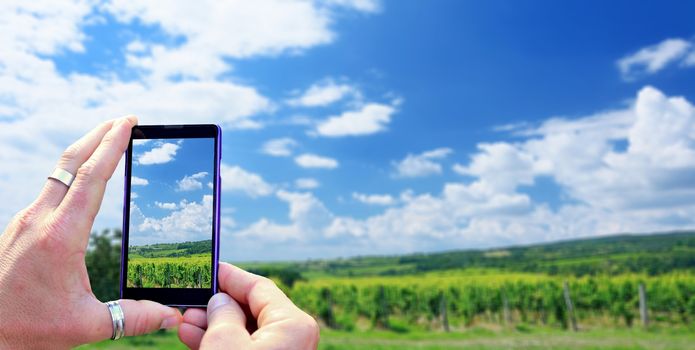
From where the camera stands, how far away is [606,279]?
28.3 meters

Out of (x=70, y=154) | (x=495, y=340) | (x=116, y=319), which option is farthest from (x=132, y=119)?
(x=495, y=340)

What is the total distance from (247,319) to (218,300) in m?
0.12

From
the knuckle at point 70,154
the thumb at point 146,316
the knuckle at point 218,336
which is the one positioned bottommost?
the knuckle at point 218,336

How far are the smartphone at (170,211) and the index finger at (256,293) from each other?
84 mm

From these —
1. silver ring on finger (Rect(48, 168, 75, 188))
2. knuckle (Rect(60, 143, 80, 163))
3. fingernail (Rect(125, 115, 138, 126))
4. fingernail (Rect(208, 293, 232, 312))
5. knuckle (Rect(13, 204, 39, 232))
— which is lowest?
fingernail (Rect(208, 293, 232, 312))

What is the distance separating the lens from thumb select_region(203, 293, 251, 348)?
5.11 ft

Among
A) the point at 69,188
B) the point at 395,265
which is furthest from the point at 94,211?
the point at 395,265

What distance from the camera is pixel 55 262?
157cm

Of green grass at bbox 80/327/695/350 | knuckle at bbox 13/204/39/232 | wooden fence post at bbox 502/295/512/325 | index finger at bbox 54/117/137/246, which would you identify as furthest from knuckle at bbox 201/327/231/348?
wooden fence post at bbox 502/295/512/325

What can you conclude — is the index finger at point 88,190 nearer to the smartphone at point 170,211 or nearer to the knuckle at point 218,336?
the smartphone at point 170,211

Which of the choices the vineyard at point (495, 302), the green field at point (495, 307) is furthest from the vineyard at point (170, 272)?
the vineyard at point (495, 302)

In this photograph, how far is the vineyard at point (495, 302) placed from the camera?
27.4 meters

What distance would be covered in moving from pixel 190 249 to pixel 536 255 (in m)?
72.0

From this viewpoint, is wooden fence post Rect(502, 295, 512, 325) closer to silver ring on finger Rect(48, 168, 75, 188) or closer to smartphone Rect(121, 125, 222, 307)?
smartphone Rect(121, 125, 222, 307)
